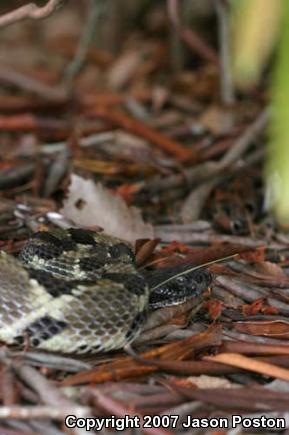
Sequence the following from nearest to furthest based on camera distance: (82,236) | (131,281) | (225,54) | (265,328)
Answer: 1. (131,281)
2. (265,328)
3. (82,236)
4. (225,54)

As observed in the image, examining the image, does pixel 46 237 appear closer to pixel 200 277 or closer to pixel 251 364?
pixel 200 277

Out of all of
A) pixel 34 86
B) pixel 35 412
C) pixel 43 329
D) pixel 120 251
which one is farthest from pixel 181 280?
pixel 34 86

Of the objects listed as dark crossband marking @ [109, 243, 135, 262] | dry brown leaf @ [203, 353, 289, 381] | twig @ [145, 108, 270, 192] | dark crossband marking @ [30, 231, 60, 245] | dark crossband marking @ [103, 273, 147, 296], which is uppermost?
twig @ [145, 108, 270, 192]

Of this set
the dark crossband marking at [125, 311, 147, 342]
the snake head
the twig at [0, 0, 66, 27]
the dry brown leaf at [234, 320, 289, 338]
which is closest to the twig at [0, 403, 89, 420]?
the dark crossband marking at [125, 311, 147, 342]

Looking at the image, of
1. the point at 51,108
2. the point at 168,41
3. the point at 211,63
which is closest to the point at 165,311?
the point at 51,108

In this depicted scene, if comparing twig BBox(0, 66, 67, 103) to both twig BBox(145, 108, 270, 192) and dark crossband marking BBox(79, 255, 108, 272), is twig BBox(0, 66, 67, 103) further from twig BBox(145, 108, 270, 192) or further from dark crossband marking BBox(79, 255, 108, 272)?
dark crossband marking BBox(79, 255, 108, 272)

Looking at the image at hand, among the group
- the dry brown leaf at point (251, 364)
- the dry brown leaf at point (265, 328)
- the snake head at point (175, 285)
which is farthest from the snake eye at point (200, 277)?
the dry brown leaf at point (251, 364)
